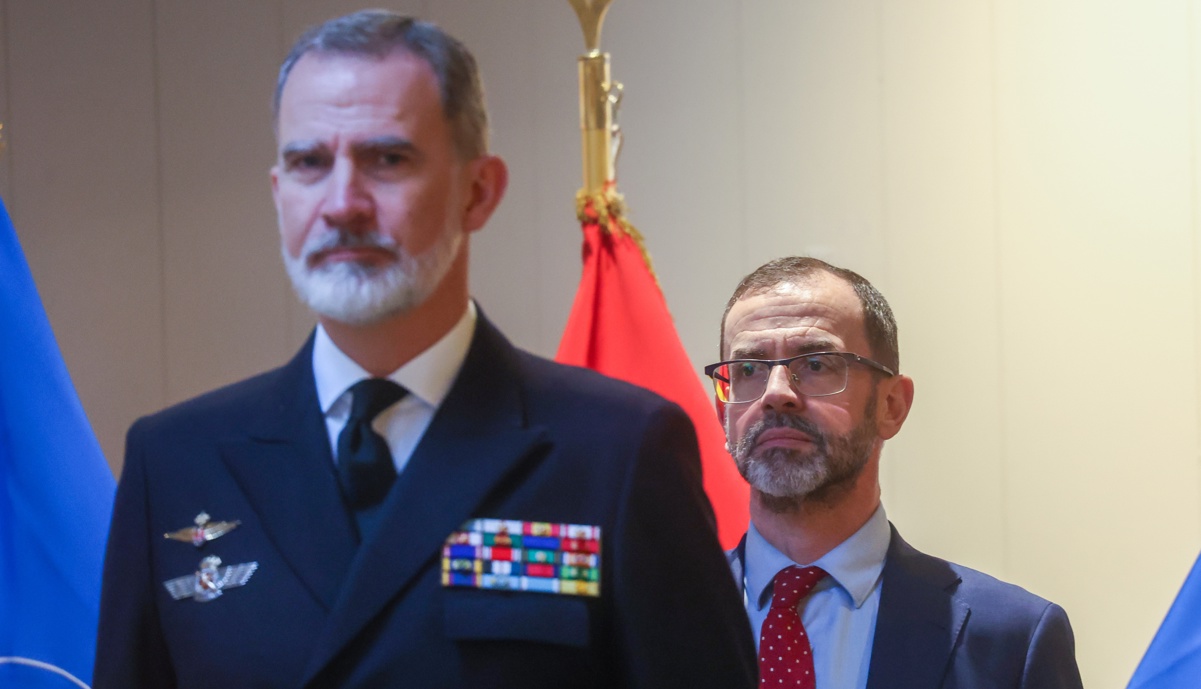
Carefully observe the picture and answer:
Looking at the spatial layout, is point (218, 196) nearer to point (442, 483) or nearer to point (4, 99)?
point (4, 99)

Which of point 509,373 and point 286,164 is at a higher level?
point 286,164

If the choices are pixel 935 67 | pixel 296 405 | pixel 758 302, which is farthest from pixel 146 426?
pixel 935 67

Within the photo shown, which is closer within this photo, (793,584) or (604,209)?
(793,584)

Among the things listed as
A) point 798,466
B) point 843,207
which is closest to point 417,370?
point 798,466

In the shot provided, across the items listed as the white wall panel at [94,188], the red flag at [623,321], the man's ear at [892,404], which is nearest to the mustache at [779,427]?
the man's ear at [892,404]

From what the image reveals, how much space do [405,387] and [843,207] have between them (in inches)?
58.3

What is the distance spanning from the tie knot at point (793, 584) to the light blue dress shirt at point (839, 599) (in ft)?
0.04

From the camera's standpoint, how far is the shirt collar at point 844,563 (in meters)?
1.50

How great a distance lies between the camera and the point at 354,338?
91 cm

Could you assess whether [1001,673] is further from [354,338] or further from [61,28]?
[61,28]

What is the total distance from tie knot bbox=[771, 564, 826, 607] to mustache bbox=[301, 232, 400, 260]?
78 cm

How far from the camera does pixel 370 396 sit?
90cm

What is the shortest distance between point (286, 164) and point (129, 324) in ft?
5.34

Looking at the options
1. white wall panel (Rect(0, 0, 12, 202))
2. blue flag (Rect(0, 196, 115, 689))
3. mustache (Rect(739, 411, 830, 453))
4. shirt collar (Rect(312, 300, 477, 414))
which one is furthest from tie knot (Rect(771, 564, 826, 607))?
white wall panel (Rect(0, 0, 12, 202))
